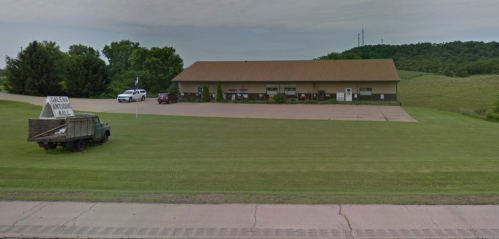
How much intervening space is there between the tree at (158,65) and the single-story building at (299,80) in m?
13.2

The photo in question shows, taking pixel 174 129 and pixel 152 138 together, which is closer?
pixel 152 138

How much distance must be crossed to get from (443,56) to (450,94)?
6531 centimetres

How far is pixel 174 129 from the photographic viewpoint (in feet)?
81.8

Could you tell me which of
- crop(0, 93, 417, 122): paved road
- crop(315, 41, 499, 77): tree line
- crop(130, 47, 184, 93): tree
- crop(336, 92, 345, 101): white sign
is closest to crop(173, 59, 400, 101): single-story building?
crop(336, 92, 345, 101): white sign

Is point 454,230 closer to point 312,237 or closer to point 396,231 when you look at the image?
point 396,231

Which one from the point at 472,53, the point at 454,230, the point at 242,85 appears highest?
the point at 472,53

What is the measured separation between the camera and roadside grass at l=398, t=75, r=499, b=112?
186 ft

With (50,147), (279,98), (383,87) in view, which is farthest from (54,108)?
(383,87)

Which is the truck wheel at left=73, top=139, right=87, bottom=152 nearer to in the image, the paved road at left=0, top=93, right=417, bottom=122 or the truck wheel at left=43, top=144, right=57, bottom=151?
the truck wheel at left=43, top=144, right=57, bottom=151

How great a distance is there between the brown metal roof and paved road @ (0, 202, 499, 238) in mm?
50066

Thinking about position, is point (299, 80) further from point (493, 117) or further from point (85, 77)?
point (85, 77)

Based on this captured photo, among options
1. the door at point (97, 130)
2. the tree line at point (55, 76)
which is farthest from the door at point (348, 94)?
the door at point (97, 130)

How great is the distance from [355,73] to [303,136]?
128 feet

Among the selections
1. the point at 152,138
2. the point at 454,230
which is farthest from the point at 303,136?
the point at 454,230
